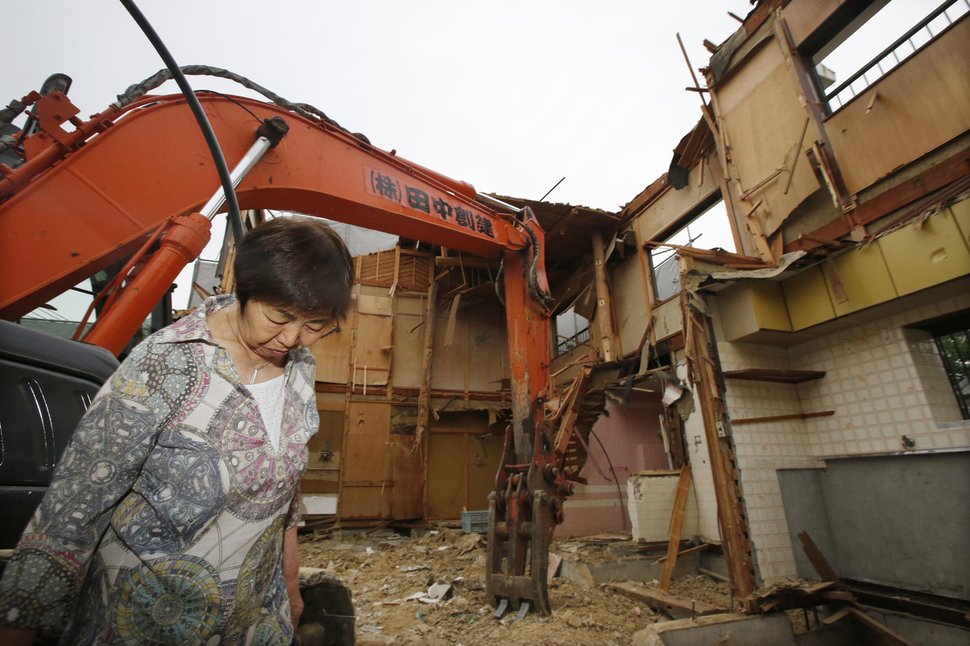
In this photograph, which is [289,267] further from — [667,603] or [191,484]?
[667,603]

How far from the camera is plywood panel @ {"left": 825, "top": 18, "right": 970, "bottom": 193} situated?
436cm

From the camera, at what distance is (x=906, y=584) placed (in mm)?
4551

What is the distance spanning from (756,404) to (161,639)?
20.4ft

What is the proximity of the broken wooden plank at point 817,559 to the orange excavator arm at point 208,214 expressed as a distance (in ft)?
10.5

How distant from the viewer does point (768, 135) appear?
6.23m

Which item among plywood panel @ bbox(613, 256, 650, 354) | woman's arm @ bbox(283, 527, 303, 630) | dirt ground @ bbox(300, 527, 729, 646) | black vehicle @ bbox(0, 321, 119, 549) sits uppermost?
plywood panel @ bbox(613, 256, 650, 354)

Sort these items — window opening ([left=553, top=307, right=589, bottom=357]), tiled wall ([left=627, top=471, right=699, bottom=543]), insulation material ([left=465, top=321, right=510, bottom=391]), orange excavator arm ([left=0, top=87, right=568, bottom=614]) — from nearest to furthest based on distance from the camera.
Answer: orange excavator arm ([left=0, top=87, right=568, bottom=614]) < tiled wall ([left=627, top=471, right=699, bottom=543]) < window opening ([left=553, top=307, right=589, bottom=357]) < insulation material ([left=465, top=321, right=510, bottom=391])

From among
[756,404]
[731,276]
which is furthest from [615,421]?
[731,276]

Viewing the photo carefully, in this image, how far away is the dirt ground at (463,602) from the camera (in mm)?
3717

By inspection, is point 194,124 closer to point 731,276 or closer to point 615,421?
point 731,276

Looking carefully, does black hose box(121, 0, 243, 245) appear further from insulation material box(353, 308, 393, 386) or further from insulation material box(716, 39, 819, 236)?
insulation material box(353, 308, 393, 386)

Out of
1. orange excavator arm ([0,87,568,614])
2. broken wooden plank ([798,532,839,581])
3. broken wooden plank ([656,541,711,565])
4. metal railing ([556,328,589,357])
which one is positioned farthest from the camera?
metal railing ([556,328,589,357])

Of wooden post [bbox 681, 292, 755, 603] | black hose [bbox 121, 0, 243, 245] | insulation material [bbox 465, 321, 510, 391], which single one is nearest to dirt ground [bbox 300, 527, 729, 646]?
wooden post [bbox 681, 292, 755, 603]

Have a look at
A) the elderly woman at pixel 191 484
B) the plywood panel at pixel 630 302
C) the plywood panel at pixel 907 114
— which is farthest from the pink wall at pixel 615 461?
the elderly woman at pixel 191 484
